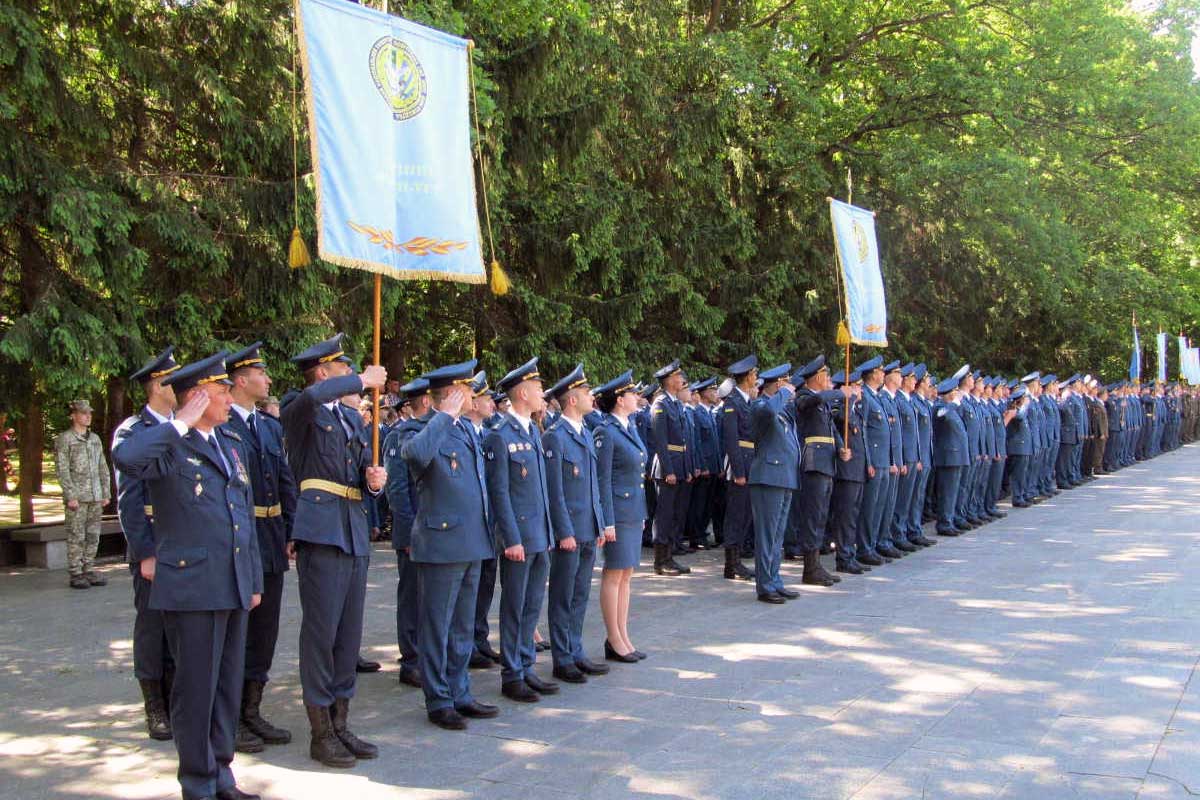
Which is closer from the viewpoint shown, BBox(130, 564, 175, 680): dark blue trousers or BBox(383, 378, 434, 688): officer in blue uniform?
BBox(130, 564, 175, 680): dark blue trousers

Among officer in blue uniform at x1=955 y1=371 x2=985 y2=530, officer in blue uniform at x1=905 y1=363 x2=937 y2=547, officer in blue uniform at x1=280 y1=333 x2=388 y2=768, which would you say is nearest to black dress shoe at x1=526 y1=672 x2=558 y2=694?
officer in blue uniform at x1=280 y1=333 x2=388 y2=768

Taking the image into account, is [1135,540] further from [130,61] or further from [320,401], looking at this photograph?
[130,61]

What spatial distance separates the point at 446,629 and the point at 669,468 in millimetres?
6063

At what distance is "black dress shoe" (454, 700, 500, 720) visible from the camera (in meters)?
6.13

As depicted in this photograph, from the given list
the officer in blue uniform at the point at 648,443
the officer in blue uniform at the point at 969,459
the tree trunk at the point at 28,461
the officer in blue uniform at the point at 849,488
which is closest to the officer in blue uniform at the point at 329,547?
the officer in blue uniform at the point at 648,443

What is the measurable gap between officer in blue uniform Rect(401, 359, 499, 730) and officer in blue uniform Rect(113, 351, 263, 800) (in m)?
1.22

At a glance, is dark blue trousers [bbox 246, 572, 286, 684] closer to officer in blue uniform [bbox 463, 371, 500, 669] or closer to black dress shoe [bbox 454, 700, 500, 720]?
black dress shoe [bbox 454, 700, 500, 720]

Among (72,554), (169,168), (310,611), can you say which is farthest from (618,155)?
(310,611)

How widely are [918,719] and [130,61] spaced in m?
9.89

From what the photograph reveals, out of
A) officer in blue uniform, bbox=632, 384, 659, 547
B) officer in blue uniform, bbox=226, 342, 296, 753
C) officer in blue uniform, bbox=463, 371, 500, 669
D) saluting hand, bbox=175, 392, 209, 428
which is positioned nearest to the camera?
saluting hand, bbox=175, 392, 209, 428

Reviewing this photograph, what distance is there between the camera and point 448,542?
6027mm

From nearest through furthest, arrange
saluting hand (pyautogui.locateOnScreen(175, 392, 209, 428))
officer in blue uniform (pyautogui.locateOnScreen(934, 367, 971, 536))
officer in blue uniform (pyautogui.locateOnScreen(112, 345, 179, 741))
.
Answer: saluting hand (pyautogui.locateOnScreen(175, 392, 209, 428)) < officer in blue uniform (pyautogui.locateOnScreen(112, 345, 179, 741)) < officer in blue uniform (pyautogui.locateOnScreen(934, 367, 971, 536))

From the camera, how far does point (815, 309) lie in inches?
939

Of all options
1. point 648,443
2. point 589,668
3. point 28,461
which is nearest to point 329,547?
point 589,668
